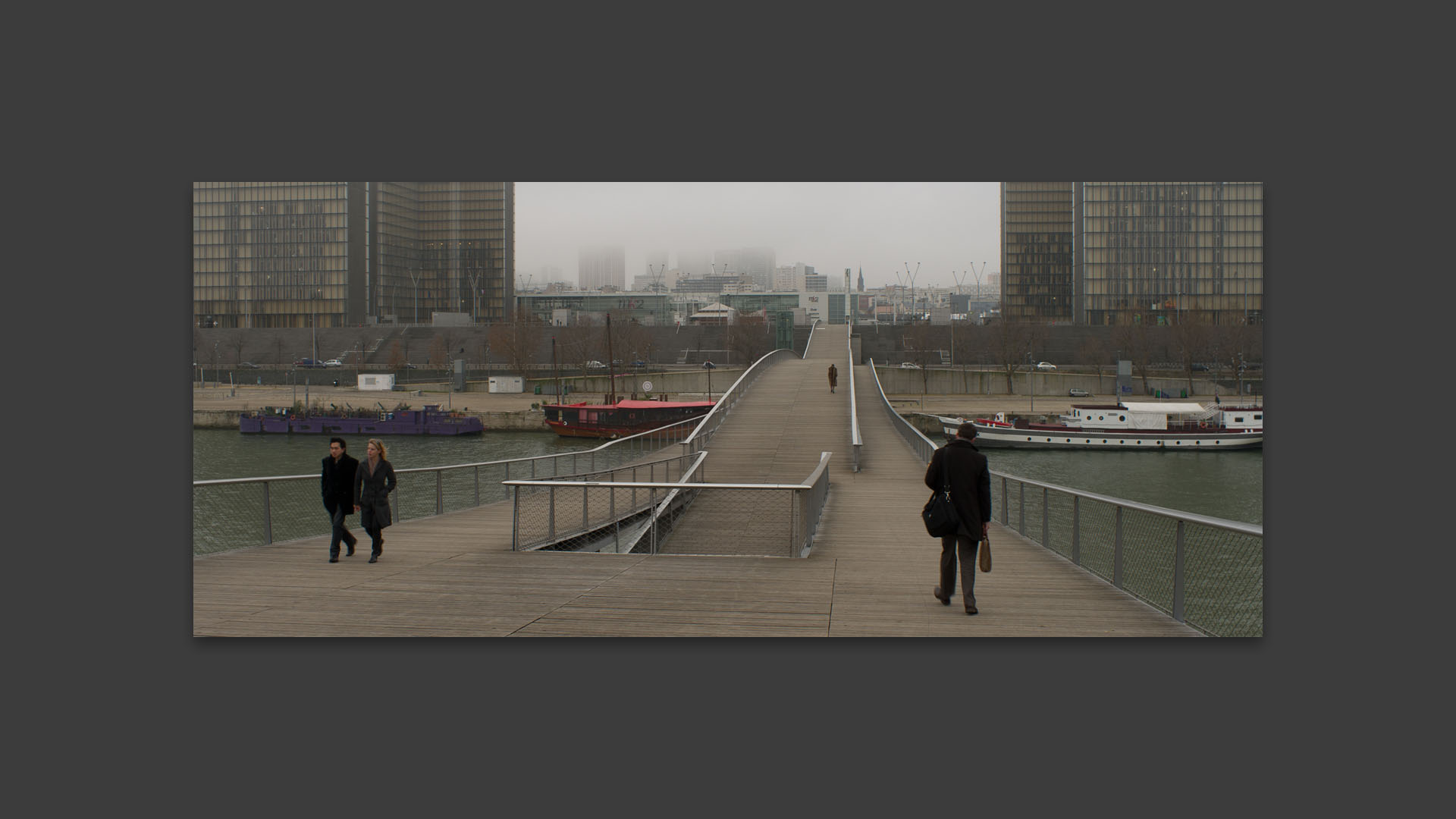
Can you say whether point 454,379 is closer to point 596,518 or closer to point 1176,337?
point 1176,337

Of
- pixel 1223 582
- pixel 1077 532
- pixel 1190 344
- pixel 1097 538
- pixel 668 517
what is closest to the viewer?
pixel 1223 582

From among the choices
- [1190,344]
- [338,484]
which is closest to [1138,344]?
[1190,344]

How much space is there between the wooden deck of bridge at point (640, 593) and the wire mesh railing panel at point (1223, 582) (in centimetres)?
61

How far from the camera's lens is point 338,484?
9.48m

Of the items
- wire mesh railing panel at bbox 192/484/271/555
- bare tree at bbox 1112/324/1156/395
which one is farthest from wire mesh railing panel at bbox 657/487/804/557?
bare tree at bbox 1112/324/1156/395

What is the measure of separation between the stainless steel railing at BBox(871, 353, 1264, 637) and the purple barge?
4062 cm

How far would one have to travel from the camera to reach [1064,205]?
125m

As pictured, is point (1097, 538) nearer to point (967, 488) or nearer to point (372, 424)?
point (967, 488)

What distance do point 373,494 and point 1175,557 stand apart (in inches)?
268

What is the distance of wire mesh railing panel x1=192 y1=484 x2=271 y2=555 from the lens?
1030 centimetres

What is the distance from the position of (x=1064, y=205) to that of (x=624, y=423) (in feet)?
304

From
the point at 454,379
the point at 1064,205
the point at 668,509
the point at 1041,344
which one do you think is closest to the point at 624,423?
the point at 454,379

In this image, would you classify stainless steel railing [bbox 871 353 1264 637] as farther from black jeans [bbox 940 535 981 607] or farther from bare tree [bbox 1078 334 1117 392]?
bare tree [bbox 1078 334 1117 392]

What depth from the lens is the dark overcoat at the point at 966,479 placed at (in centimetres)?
692
